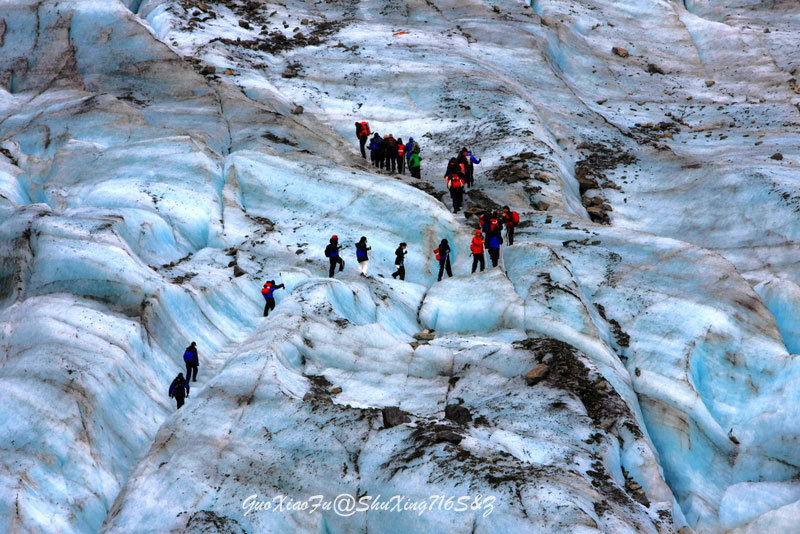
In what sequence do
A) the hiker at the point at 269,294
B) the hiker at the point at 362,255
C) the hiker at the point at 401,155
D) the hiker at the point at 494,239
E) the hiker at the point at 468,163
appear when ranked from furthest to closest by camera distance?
the hiker at the point at 401,155
the hiker at the point at 468,163
the hiker at the point at 494,239
the hiker at the point at 362,255
the hiker at the point at 269,294

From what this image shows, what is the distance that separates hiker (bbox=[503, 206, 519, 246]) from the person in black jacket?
2180mm

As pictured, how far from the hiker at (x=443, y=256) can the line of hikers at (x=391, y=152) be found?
21.7 ft

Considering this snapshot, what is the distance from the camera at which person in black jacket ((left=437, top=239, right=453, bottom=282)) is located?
25.6m

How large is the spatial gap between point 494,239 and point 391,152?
28.8 ft

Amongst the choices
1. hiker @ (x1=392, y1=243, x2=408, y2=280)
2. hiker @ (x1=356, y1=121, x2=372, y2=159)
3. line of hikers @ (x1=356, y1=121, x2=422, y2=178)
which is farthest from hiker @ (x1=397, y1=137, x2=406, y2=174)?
hiker @ (x1=392, y1=243, x2=408, y2=280)

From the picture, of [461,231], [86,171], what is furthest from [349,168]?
[86,171]

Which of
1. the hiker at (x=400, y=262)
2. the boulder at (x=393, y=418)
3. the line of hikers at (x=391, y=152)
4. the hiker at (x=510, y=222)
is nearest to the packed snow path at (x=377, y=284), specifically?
the boulder at (x=393, y=418)

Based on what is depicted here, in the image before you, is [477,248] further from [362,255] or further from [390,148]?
[390,148]

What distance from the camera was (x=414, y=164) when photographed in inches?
1242

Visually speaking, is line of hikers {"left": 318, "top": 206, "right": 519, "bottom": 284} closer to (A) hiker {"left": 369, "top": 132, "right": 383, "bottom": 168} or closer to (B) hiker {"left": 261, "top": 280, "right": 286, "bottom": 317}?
(B) hiker {"left": 261, "top": 280, "right": 286, "bottom": 317}

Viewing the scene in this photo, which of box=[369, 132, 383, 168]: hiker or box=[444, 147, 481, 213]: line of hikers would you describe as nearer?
box=[444, 147, 481, 213]: line of hikers

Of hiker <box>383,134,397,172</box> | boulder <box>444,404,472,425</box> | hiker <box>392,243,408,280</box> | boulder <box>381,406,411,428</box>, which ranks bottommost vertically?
hiker <box>392,243,408,280</box>

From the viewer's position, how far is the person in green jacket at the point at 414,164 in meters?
31.4

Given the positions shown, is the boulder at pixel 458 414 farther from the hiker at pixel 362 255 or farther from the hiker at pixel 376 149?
the hiker at pixel 376 149
